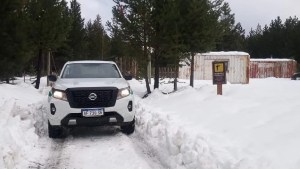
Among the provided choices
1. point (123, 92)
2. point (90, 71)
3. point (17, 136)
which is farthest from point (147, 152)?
point (90, 71)

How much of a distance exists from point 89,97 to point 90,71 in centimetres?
179

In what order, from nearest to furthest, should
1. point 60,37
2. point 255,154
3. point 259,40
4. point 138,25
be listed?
point 255,154 < point 138,25 < point 60,37 < point 259,40

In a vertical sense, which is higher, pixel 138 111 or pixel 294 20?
pixel 294 20

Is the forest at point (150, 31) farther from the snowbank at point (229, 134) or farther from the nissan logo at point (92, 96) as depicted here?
the nissan logo at point (92, 96)

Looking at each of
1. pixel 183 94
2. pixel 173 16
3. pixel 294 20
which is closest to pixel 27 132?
pixel 183 94

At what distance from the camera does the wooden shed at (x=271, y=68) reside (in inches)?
1829

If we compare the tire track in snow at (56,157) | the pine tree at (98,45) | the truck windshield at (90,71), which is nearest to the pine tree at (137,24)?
the truck windshield at (90,71)

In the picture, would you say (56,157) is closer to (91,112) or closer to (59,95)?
(91,112)

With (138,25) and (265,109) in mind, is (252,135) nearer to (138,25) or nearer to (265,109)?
(265,109)

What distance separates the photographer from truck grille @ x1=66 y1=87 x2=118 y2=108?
927 cm

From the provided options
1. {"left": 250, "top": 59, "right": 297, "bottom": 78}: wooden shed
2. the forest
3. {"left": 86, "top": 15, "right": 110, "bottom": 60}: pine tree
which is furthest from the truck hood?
{"left": 86, "top": 15, "right": 110, "bottom": 60}: pine tree

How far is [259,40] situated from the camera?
83.8m

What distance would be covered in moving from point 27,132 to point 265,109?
4.96m

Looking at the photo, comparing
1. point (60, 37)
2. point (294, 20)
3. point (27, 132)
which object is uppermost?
point (294, 20)
